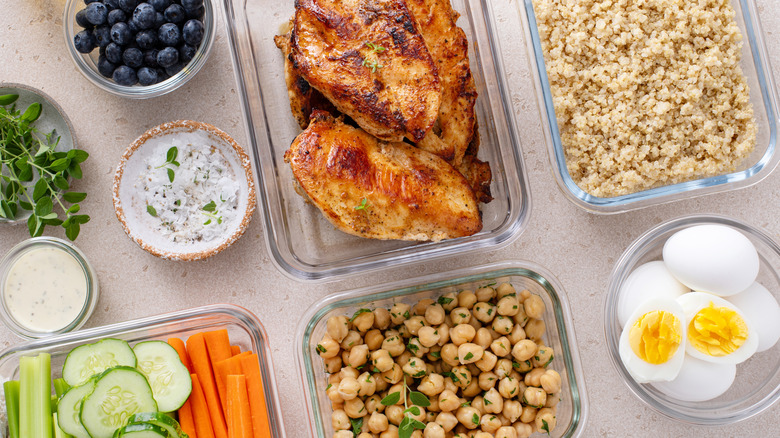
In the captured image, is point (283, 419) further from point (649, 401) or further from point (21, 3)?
point (21, 3)

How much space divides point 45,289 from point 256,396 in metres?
0.75

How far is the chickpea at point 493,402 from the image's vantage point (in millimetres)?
1728

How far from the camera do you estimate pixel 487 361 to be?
5.68 feet

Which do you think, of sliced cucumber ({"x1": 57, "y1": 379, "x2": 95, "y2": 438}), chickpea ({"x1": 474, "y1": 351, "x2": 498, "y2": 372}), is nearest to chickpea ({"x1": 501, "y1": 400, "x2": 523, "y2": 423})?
chickpea ({"x1": 474, "y1": 351, "x2": 498, "y2": 372})

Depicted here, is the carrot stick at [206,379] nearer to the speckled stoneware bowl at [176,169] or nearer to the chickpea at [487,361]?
the speckled stoneware bowl at [176,169]

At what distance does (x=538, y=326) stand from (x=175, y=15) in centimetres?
137

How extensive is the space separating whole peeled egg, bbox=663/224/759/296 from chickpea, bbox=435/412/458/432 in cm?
74

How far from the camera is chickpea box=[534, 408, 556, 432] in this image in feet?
5.63

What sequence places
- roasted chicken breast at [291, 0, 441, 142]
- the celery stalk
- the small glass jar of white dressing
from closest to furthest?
roasted chicken breast at [291, 0, 441, 142], the celery stalk, the small glass jar of white dressing

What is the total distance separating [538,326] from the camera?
177 centimetres

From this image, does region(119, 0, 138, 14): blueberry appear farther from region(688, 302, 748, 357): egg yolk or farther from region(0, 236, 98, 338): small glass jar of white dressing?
region(688, 302, 748, 357): egg yolk

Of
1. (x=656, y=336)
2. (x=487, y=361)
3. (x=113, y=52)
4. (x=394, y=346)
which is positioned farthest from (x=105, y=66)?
(x=656, y=336)

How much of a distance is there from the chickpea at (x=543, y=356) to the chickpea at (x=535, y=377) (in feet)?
0.06

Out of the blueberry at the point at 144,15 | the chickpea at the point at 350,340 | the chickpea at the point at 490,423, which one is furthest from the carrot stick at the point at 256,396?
the blueberry at the point at 144,15
